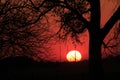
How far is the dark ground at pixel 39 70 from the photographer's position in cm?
2198

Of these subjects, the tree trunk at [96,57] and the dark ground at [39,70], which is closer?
the dark ground at [39,70]

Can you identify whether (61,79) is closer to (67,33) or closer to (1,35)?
(67,33)

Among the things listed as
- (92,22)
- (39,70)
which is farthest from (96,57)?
(39,70)

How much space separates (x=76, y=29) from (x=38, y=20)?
241 centimetres

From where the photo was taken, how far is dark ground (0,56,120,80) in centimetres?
2198

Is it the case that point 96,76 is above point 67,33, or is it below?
below

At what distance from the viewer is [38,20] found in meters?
23.0

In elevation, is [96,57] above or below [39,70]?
below

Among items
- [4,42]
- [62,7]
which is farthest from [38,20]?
[4,42]

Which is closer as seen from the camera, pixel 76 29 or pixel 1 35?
pixel 1 35

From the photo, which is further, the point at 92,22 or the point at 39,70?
the point at 39,70

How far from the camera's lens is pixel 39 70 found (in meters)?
29.9

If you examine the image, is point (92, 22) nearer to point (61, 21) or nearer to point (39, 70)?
point (61, 21)

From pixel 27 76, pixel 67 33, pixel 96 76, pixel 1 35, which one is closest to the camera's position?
pixel 1 35
